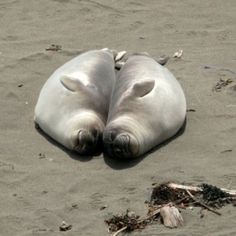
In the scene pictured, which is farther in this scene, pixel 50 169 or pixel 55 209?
pixel 50 169

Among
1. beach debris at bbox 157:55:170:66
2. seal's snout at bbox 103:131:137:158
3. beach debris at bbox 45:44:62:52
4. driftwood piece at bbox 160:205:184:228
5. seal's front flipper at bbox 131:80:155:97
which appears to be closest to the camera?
driftwood piece at bbox 160:205:184:228

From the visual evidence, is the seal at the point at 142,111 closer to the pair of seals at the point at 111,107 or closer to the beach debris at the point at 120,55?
the pair of seals at the point at 111,107

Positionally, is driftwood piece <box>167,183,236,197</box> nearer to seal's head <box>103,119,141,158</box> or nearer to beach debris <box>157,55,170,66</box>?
seal's head <box>103,119,141,158</box>

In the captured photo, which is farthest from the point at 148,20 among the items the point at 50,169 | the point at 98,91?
the point at 50,169

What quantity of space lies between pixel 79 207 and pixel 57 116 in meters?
1.26

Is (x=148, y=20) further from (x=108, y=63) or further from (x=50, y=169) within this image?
(x=50, y=169)

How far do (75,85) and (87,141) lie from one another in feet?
2.21

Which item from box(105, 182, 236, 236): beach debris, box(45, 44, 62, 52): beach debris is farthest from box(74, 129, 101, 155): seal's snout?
box(45, 44, 62, 52): beach debris

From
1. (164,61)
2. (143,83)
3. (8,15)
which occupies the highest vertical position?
(143,83)

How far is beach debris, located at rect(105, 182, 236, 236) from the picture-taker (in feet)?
17.5

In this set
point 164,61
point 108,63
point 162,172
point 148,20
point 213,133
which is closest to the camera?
point 162,172

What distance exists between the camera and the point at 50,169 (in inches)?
246

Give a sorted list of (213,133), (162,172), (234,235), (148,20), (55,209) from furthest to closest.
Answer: (148,20), (213,133), (162,172), (55,209), (234,235)

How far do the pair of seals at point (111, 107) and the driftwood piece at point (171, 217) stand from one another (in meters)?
0.87
